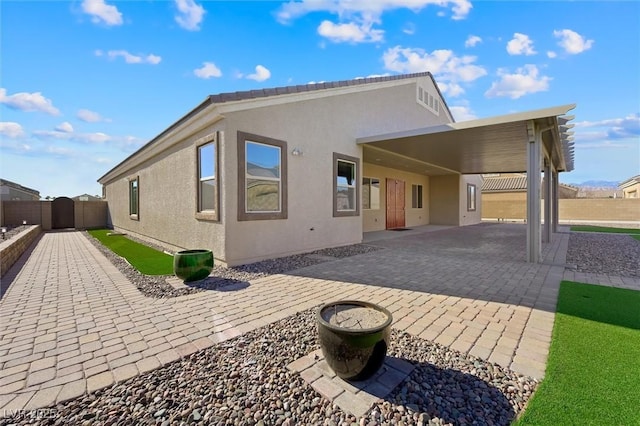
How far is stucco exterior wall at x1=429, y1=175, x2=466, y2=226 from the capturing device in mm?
18641

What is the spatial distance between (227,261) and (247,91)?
3.90 metres

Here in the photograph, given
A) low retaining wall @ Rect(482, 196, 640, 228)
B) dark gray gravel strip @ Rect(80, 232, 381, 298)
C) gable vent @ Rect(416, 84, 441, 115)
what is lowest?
dark gray gravel strip @ Rect(80, 232, 381, 298)

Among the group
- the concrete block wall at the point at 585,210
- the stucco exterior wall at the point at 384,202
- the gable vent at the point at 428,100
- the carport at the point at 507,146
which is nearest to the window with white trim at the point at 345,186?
the carport at the point at 507,146

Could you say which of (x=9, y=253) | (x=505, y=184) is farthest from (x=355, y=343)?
Answer: (x=505, y=184)

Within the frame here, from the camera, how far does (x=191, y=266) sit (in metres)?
5.32

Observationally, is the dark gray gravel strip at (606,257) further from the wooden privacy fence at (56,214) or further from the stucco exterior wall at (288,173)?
the wooden privacy fence at (56,214)

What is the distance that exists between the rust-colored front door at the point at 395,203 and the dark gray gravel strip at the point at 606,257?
24.8 ft

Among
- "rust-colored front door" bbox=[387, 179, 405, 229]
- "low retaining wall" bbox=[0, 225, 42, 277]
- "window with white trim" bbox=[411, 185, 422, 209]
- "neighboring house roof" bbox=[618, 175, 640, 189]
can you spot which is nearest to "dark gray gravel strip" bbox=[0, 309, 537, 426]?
"low retaining wall" bbox=[0, 225, 42, 277]

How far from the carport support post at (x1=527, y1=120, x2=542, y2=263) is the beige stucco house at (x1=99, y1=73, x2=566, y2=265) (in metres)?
0.58

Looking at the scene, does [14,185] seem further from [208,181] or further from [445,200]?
[445,200]

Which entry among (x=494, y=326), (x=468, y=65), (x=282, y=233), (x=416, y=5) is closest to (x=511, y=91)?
(x=468, y=65)

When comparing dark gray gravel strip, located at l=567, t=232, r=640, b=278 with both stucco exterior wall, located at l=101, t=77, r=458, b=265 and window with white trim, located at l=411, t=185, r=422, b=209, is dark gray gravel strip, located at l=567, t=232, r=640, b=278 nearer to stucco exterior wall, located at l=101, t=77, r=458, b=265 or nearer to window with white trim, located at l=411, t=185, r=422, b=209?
stucco exterior wall, located at l=101, t=77, r=458, b=265

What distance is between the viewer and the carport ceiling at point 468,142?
6925 millimetres

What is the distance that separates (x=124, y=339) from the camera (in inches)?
124
